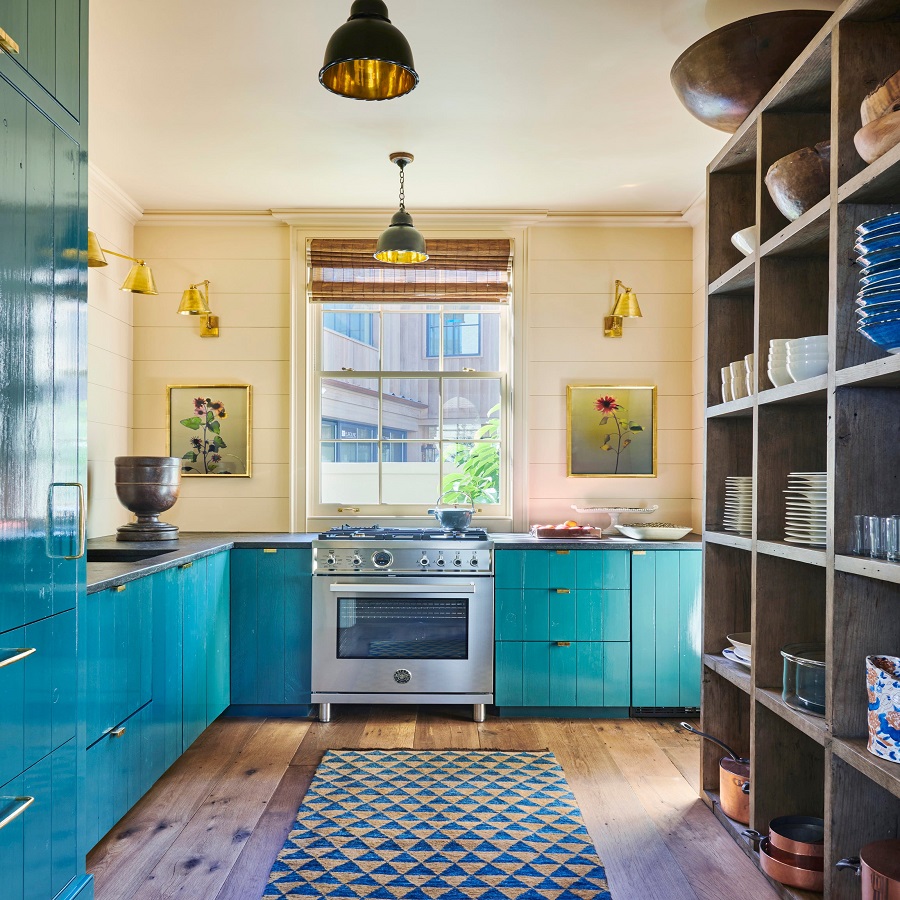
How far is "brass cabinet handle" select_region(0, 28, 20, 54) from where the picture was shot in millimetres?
1570

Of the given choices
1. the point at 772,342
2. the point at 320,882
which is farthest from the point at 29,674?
the point at 772,342

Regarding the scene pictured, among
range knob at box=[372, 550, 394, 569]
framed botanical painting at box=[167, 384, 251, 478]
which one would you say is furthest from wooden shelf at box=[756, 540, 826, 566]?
framed botanical painting at box=[167, 384, 251, 478]

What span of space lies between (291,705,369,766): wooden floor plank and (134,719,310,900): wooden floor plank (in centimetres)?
5

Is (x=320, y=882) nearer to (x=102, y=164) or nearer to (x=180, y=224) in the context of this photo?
→ (x=102, y=164)

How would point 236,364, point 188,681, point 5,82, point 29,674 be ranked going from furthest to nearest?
point 236,364 < point 188,681 < point 29,674 < point 5,82

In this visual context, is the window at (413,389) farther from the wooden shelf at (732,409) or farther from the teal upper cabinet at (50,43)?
the teal upper cabinet at (50,43)

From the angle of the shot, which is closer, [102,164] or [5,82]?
[5,82]

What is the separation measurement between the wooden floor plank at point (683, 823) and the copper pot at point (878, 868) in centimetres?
55

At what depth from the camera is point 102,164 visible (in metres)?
3.95

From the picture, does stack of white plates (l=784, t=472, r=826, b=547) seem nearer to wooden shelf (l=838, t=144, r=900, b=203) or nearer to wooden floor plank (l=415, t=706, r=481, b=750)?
wooden shelf (l=838, t=144, r=900, b=203)

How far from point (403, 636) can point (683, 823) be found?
5.35ft

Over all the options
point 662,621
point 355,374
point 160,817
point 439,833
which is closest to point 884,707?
point 439,833

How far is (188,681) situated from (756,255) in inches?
107

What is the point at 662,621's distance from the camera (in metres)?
4.04
